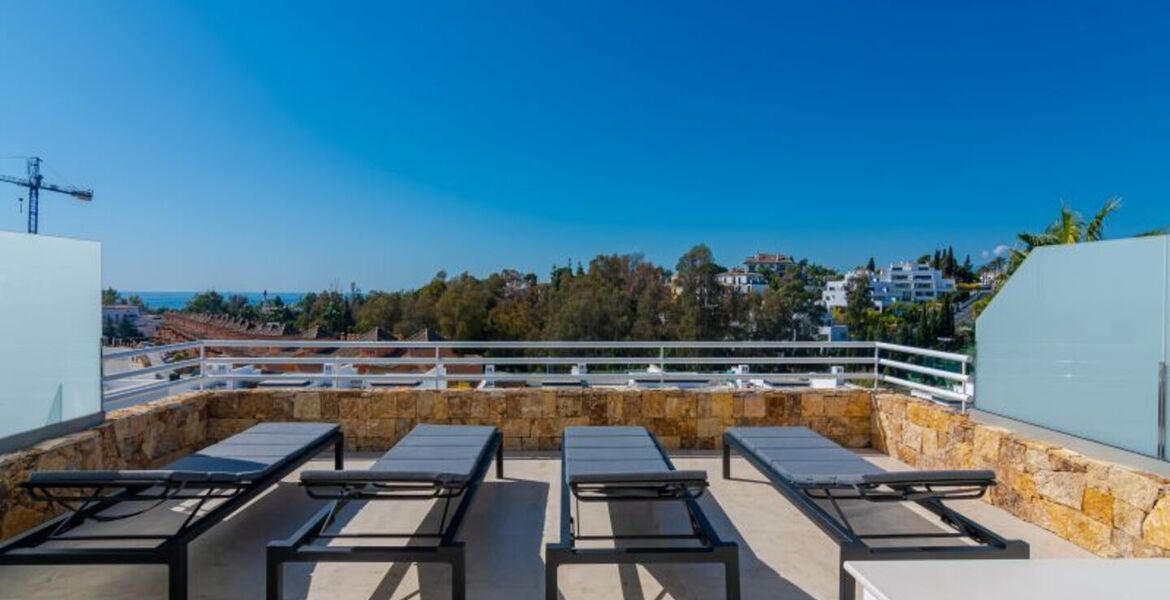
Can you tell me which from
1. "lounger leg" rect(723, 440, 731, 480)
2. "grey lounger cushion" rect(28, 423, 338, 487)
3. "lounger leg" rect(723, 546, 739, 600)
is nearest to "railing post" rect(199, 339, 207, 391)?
"grey lounger cushion" rect(28, 423, 338, 487)

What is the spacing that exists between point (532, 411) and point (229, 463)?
2.44 metres

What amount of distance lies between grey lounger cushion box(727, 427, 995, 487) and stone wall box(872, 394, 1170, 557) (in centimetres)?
72

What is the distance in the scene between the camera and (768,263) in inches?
1559

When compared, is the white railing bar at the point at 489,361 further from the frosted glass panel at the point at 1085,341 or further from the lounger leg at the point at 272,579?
the lounger leg at the point at 272,579

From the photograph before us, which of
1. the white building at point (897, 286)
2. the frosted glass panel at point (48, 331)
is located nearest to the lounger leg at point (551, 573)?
the frosted glass panel at point (48, 331)

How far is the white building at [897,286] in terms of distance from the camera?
107 ft

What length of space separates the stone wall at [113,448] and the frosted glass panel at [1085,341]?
5.67m

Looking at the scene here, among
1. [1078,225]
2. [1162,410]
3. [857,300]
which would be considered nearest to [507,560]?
[1162,410]

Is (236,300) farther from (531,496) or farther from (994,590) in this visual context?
(994,590)

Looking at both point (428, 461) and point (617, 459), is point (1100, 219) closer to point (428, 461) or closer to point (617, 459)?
point (617, 459)

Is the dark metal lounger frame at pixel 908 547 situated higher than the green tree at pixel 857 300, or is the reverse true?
the green tree at pixel 857 300

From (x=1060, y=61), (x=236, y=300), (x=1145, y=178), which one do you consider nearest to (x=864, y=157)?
(x=1060, y=61)

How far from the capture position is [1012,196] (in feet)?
78.6

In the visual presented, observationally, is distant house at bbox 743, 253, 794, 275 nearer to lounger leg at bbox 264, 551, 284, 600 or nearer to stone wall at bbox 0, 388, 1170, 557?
stone wall at bbox 0, 388, 1170, 557
